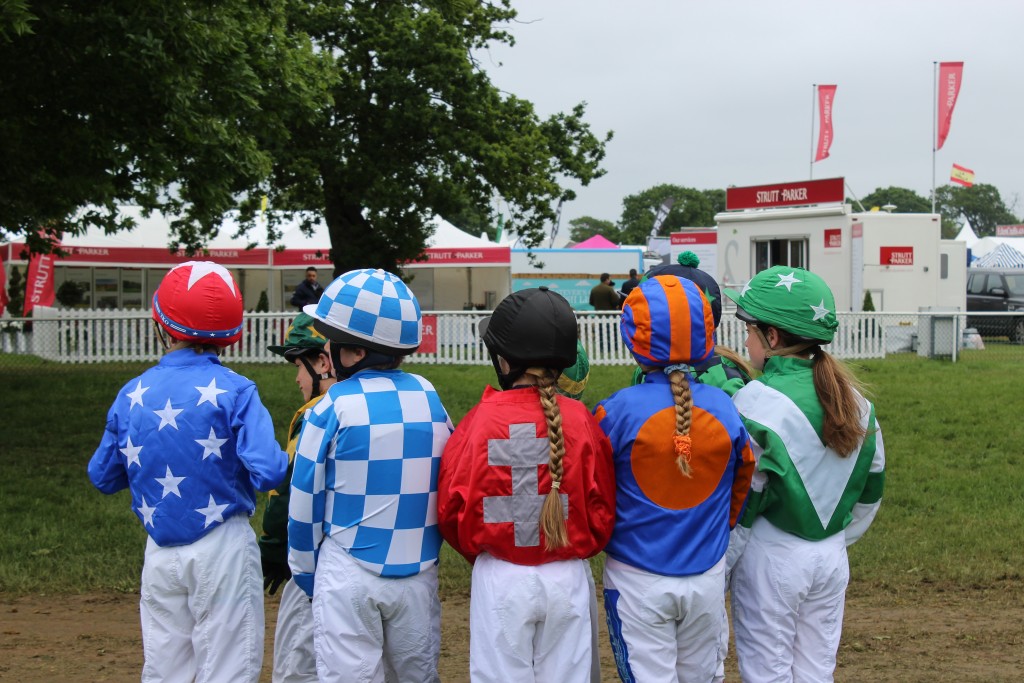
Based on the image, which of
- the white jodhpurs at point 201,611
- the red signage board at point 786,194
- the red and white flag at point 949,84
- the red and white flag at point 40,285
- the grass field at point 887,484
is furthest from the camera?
the red and white flag at point 949,84

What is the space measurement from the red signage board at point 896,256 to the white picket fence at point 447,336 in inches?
143

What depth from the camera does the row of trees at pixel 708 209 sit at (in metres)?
94.4

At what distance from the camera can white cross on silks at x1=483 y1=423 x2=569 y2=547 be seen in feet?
10.3

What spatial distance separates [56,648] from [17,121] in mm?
5862

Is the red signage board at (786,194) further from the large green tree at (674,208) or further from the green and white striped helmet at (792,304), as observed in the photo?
the large green tree at (674,208)

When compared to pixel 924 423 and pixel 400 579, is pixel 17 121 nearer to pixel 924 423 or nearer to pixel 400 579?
pixel 400 579

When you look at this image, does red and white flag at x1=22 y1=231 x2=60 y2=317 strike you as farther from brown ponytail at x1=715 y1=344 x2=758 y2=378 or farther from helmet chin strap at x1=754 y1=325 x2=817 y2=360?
helmet chin strap at x1=754 y1=325 x2=817 y2=360

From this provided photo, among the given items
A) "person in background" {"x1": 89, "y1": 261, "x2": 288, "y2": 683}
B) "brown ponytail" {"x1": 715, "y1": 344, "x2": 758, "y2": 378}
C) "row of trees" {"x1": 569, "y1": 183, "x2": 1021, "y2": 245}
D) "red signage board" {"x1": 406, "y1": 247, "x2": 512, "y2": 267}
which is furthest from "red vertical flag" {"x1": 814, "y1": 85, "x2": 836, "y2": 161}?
"row of trees" {"x1": 569, "y1": 183, "x2": 1021, "y2": 245}

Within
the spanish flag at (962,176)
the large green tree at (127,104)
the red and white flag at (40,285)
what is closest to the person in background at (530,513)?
the large green tree at (127,104)

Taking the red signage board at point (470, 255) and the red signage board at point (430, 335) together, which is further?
the red signage board at point (470, 255)

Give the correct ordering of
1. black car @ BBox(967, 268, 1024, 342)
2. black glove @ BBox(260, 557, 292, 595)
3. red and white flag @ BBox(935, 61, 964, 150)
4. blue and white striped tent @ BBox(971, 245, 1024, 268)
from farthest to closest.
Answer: blue and white striped tent @ BBox(971, 245, 1024, 268) → red and white flag @ BBox(935, 61, 964, 150) → black car @ BBox(967, 268, 1024, 342) → black glove @ BBox(260, 557, 292, 595)

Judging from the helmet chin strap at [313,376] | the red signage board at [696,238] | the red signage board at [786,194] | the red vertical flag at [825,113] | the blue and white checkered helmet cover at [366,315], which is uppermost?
the red vertical flag at [825,113]

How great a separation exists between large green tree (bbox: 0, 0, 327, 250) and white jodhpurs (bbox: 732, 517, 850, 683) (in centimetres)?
753

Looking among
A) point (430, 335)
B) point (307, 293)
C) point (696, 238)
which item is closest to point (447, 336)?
point (430, 335)
